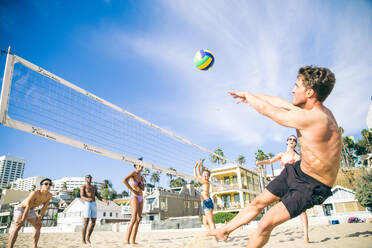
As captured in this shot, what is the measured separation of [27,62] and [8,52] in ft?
1.08

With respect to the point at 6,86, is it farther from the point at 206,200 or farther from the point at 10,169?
the point at 10,169

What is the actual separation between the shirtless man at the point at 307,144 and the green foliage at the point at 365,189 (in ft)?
69.9

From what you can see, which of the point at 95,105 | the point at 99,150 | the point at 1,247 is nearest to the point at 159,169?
the point at 99,150

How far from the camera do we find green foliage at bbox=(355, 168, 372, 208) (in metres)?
17.7

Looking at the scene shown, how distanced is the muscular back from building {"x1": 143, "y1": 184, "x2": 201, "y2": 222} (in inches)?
1053

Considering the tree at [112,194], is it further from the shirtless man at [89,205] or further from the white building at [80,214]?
the shirtless man at [89,205]

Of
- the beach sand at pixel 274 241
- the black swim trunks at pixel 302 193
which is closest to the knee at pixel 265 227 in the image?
the black swim trunks at pixel 302 193

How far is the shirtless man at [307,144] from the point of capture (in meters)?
1.80

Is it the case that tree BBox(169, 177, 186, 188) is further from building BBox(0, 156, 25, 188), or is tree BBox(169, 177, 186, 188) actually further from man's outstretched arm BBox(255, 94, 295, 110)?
building BBox(0, 156, 25, 188)

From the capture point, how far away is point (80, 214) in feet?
111

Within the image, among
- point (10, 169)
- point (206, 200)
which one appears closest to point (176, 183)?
point (206, 200)

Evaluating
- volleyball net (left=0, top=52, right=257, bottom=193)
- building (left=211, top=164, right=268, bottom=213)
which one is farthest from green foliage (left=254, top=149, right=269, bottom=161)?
volleyball net (left=0, top=52, right=257, bottom=193)

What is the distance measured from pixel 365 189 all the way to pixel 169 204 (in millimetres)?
20326

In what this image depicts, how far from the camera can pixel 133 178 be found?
4973 mm
